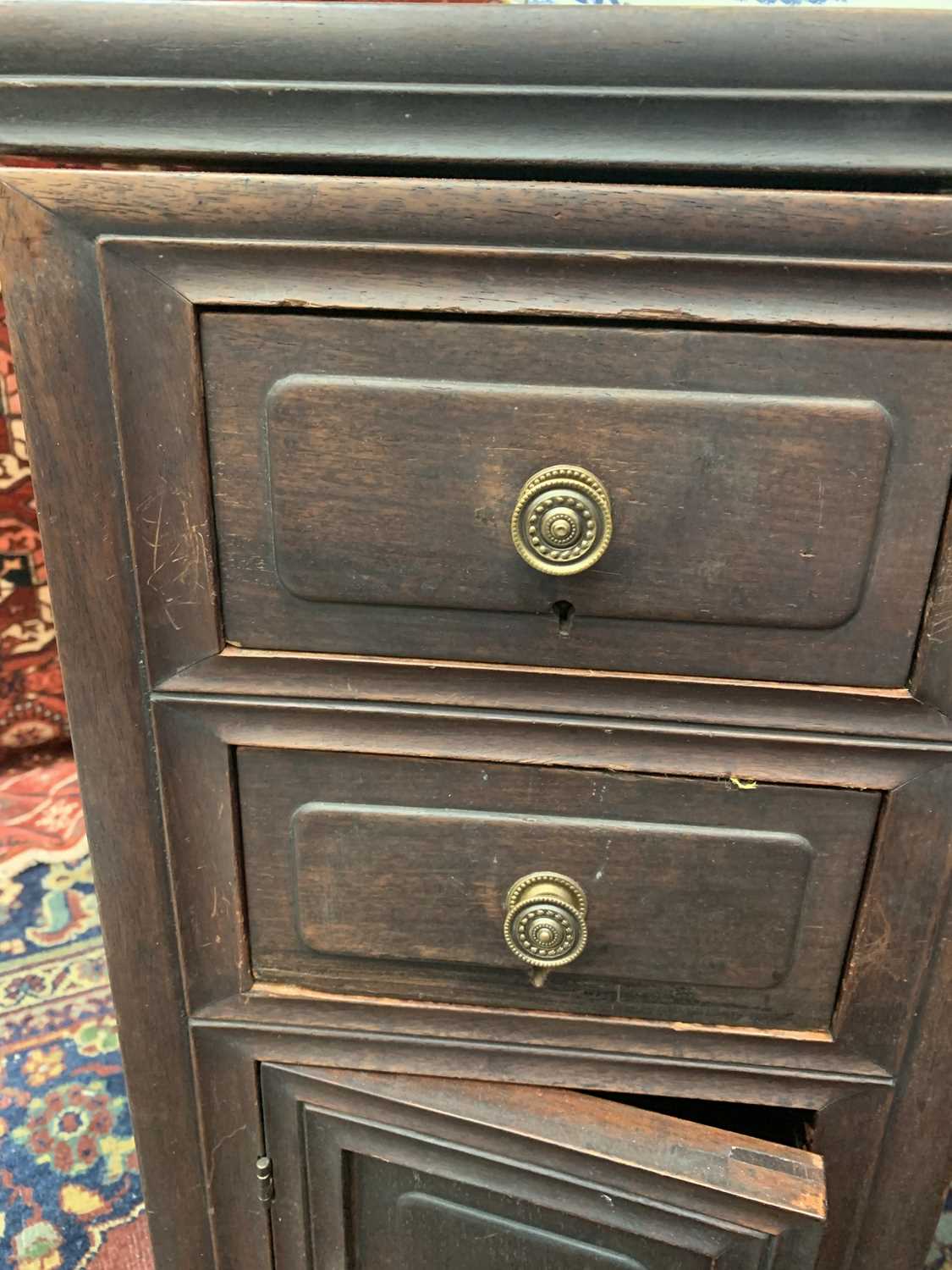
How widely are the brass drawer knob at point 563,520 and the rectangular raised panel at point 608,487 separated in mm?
10

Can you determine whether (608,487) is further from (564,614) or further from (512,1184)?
(512,1184)

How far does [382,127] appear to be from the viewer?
0.40 meters

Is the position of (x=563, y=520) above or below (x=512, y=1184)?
above

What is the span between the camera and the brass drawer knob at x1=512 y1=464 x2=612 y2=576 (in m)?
0.44

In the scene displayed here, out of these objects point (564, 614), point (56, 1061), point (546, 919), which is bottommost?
point (56, 1061)

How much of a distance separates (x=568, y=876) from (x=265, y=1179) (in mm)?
292

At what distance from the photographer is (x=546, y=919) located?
20.6 inches

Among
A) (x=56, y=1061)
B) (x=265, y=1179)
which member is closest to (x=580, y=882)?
(x=265, y=1179)

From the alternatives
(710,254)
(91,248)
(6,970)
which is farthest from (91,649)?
(6,970)

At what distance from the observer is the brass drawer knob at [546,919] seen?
→ 52cm

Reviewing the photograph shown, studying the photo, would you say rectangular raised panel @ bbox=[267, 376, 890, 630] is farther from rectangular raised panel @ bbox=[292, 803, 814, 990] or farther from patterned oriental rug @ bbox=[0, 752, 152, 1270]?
patterned oriental rug @ bbox=[0, 752, 152, 1270]

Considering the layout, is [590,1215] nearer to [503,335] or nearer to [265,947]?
[265,947]

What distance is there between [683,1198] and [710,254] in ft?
1.52

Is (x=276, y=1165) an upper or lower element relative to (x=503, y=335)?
lower
